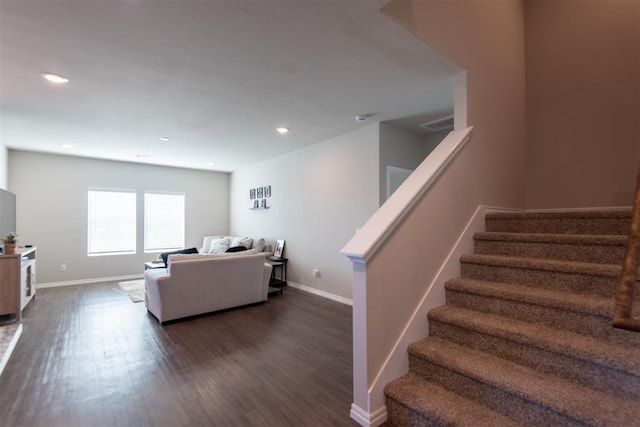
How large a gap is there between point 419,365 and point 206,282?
9.54 ft

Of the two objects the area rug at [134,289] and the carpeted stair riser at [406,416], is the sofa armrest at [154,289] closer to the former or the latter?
the area rug at [134,289]

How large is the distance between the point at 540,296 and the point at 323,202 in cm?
351

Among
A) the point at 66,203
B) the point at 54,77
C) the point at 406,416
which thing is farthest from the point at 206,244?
the point at 406,416

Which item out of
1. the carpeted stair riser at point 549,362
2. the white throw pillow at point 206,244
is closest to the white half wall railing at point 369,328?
the carpeted stair riser at point 549,362

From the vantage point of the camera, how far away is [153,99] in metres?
3.19

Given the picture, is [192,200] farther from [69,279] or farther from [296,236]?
[296,236]

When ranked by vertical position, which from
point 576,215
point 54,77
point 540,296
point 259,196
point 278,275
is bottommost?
point 278,275

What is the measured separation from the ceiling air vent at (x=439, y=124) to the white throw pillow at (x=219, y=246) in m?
4.75

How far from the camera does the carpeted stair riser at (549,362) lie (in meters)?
1.32

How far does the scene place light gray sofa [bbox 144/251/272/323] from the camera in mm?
3578

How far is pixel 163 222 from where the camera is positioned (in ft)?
23.0

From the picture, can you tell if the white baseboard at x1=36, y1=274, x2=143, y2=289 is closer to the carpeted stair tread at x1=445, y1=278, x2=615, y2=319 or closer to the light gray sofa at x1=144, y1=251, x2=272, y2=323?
the light gray sofa at x1=144, y1=251, x2=272, y2=323

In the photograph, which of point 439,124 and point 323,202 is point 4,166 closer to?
point 323,202

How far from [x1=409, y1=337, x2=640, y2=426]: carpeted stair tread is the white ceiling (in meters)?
2.17
